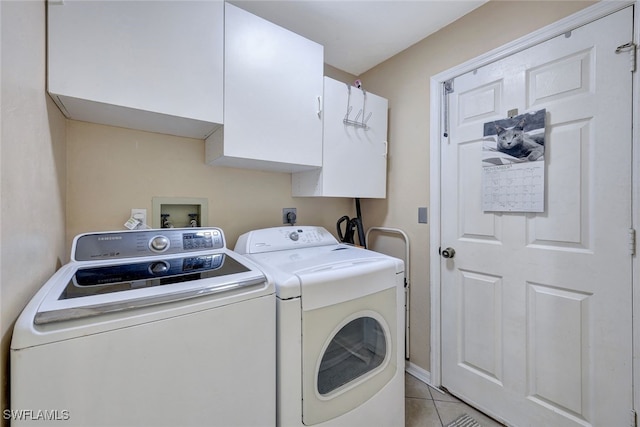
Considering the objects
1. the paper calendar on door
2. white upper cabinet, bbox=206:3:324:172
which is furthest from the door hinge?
white upper cabinet, bbox=206:3:324:172

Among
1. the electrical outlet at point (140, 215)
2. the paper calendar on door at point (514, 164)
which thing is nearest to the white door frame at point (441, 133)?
the paper calendar on door at point (514, 164)

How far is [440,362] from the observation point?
176 cm

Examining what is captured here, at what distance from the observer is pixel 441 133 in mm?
1726

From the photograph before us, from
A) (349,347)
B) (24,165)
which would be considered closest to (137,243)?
(24,165)

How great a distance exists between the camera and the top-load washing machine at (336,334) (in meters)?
0.97

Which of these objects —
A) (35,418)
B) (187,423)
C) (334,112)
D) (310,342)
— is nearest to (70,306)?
(35,418)

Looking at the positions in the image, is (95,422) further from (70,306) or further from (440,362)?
(440,362)

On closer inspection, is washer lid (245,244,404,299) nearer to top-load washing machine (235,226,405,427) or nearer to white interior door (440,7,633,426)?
top-load washing machine (235,226,405,427)

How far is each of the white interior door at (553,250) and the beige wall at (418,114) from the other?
17 centimetres

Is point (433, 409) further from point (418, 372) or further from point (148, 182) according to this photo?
point (148, 182)

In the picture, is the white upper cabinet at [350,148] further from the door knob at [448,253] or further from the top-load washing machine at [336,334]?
the door knob at [448,253]

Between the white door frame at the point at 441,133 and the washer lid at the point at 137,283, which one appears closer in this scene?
the washer lid at the point at 137,283

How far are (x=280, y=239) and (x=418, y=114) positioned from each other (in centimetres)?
134

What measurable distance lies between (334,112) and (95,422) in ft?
5.55
